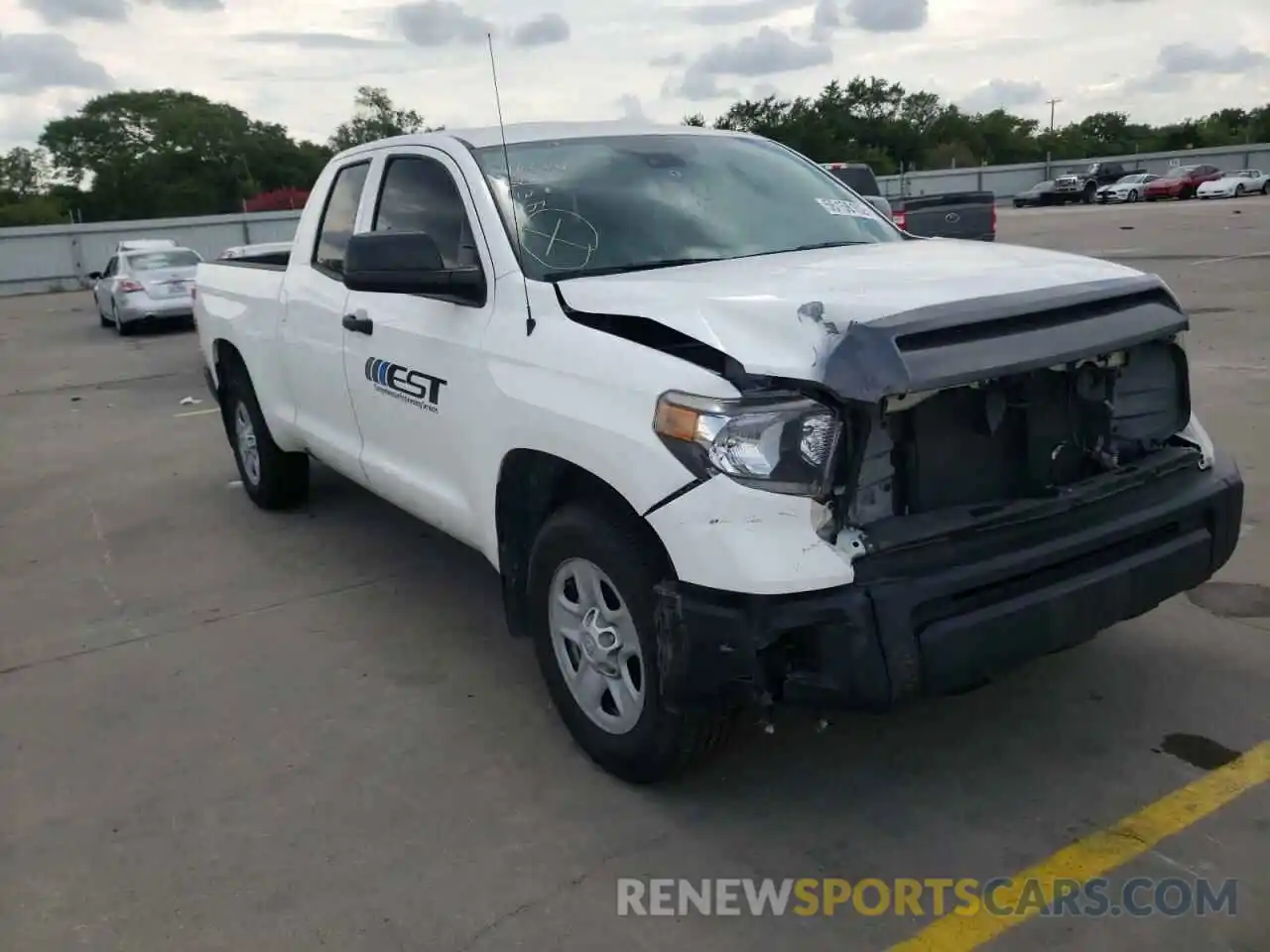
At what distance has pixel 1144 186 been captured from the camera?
1877 inches

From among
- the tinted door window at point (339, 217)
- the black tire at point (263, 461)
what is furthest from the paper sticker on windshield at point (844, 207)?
the black tire at point (263, 461)

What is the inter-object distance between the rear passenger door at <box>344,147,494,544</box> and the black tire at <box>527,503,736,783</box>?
539 mm

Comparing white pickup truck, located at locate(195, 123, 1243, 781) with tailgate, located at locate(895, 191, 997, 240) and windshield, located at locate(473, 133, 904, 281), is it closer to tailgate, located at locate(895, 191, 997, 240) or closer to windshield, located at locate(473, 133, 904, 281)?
windshield, located at locate(473, 133, 904, 281)

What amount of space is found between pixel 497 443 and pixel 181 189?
80.3 meters

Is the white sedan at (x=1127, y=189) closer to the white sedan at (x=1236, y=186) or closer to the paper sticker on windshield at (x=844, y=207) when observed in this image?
the white sedan at (x=1236, y=186)

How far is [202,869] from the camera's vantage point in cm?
326

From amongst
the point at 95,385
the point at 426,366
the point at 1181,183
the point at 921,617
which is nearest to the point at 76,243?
the point at 95,385

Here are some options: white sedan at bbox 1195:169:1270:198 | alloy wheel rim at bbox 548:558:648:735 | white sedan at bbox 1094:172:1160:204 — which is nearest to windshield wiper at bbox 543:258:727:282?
alloy wheel rim at bbox 548:558:648:735

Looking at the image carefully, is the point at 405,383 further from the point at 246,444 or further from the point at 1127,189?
the point at 1127,189

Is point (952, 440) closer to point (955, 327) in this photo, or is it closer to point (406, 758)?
point (955, 327)

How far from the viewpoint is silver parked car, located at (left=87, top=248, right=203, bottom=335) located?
18.4 m

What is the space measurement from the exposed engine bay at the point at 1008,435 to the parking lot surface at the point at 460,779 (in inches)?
36.4

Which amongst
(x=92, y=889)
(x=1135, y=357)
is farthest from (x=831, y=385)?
(x=92, y=889)

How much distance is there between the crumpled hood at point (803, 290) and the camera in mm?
2904
